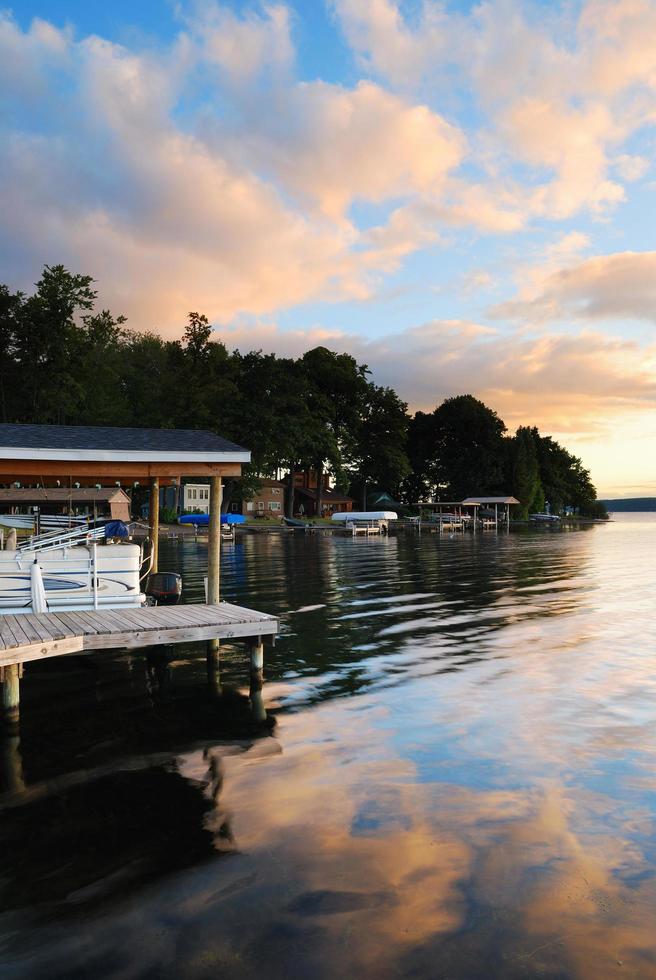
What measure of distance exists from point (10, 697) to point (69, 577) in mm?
3662

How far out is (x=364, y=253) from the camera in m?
34.4

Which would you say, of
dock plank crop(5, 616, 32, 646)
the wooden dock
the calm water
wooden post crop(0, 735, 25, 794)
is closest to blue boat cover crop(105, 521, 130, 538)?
the wooden dock

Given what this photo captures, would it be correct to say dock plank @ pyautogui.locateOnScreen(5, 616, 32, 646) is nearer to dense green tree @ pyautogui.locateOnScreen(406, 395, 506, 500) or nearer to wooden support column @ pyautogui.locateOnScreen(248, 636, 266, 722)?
wooden support column @ pyautogui.locateOnScreen(248, 636, 266, 722)

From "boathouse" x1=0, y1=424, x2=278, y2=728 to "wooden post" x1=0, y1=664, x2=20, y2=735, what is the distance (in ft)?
0.04

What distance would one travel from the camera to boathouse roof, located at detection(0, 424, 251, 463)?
1184 centimetres

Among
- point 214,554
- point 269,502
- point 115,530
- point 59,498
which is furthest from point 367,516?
point 214,554

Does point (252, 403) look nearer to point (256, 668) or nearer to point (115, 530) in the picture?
point (115, 530)

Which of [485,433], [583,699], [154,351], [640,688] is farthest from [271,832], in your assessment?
[485,433]

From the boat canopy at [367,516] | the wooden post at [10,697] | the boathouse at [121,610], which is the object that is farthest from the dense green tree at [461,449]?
the wooden post at [10,697]

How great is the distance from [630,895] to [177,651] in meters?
10.8

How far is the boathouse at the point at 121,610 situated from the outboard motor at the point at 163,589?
4.27 ft

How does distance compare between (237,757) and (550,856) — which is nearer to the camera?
(550,856)

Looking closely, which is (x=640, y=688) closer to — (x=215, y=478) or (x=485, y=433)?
(x=215, y=478)

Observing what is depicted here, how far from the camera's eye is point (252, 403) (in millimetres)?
73500
